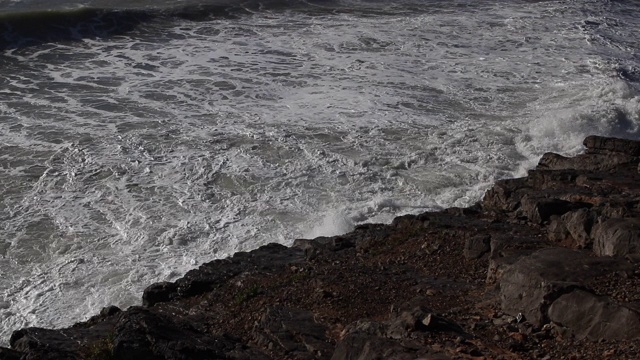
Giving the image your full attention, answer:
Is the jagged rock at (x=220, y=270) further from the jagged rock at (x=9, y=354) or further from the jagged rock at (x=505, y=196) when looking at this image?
the jagged rock at (x=505, y=196)

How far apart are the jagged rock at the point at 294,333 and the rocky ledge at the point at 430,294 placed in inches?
0.8

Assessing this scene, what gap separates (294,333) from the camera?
9523 mm

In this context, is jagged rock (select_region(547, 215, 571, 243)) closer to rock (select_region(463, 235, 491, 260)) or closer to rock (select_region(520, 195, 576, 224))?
rock (select_region(520, 195, 576, 224))

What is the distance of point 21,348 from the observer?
31.1ft

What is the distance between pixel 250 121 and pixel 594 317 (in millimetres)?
13359

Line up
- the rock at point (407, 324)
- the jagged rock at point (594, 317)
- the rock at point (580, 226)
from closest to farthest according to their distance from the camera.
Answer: the jagged rock at point (594, 317), the rock at point (407, 324), the rock at point (580, 226)

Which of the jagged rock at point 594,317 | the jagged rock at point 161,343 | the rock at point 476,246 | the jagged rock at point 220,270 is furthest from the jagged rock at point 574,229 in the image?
the jagged rock at point 161,343

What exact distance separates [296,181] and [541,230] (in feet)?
19.6

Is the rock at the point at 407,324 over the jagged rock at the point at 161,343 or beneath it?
over

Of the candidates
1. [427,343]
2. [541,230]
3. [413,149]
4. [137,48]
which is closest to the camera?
[427,343]

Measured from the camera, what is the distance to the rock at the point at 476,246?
459 inches

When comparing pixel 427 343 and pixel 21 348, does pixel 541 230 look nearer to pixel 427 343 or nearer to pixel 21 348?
pixel 427 343

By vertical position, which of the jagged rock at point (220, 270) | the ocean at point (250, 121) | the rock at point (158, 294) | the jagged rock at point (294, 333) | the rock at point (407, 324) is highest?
the rock at point (407, 324)

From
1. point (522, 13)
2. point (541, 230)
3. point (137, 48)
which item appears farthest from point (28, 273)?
point (522, 13)
